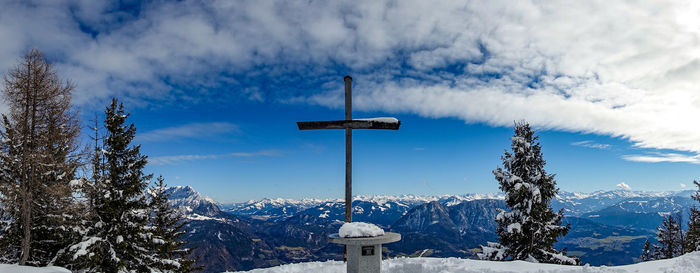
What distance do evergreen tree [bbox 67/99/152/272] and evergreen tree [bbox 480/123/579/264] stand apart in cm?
2051

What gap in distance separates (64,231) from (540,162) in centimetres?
2901

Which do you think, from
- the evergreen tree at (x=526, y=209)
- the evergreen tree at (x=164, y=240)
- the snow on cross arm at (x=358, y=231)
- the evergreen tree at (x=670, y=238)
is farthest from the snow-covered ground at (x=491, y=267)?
the evergreen tree at (x=670, y=238)

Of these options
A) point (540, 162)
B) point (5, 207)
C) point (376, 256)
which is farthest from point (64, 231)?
point (540, 162)

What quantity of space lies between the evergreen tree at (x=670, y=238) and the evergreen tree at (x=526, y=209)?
27.9 m

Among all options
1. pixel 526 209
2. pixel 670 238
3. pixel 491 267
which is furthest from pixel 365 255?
pixel 670 238

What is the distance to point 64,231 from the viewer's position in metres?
21.7

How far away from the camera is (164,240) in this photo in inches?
915

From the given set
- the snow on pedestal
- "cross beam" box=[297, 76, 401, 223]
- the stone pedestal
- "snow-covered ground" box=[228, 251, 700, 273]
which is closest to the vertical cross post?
"cross beam" box=[297, 76, 401, 223]

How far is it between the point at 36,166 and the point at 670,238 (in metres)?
56.9

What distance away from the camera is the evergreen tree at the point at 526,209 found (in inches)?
860

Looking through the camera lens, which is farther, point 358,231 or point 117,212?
point 117,212

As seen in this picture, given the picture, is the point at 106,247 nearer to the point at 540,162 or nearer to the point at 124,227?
the point at 124,227

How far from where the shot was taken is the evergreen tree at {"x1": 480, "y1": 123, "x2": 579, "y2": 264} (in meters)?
21.8

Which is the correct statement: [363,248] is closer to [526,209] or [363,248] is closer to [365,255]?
[365,255]
